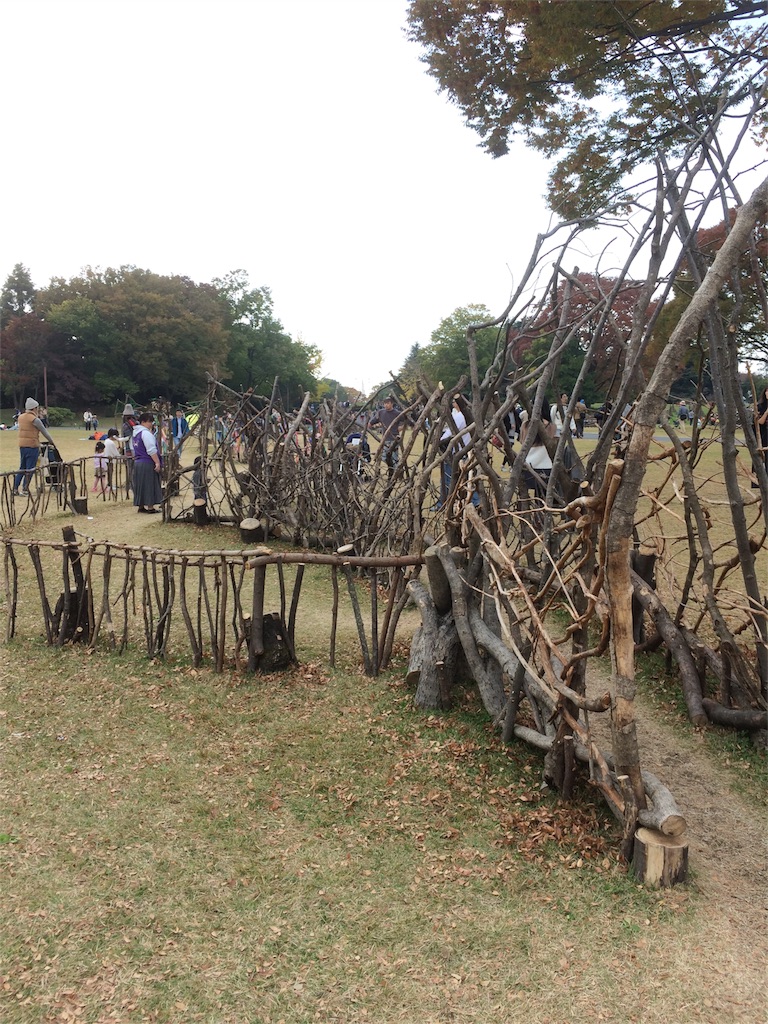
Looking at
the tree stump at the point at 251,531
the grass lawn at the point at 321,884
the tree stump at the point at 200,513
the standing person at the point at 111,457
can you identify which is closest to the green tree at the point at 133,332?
the standing person at the point at 111,457

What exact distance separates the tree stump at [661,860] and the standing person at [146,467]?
8.19 m

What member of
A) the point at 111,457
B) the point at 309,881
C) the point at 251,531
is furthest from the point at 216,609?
the point at 111,457

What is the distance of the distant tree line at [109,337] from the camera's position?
33.9 meters

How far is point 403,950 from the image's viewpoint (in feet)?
7.64

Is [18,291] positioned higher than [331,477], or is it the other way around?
[18,291]

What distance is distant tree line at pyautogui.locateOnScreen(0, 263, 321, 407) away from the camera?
3388cm

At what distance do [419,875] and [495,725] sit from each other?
1124 millimetres

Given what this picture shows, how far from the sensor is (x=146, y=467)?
383 inches

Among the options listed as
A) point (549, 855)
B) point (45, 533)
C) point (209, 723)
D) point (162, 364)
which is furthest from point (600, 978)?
point (162, 364)

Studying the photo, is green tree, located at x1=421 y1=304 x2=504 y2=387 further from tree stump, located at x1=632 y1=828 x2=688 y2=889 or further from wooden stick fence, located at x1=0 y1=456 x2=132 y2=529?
tree stump, located at x1=632 y1=828 x2=688 y2=889

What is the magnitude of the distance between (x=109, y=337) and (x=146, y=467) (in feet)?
90.7

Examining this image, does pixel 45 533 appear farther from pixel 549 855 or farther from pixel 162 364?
pixel 162 364

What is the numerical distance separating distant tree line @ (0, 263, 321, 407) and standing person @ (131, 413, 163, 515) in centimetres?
2306

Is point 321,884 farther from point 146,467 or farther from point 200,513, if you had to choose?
point 146,467
